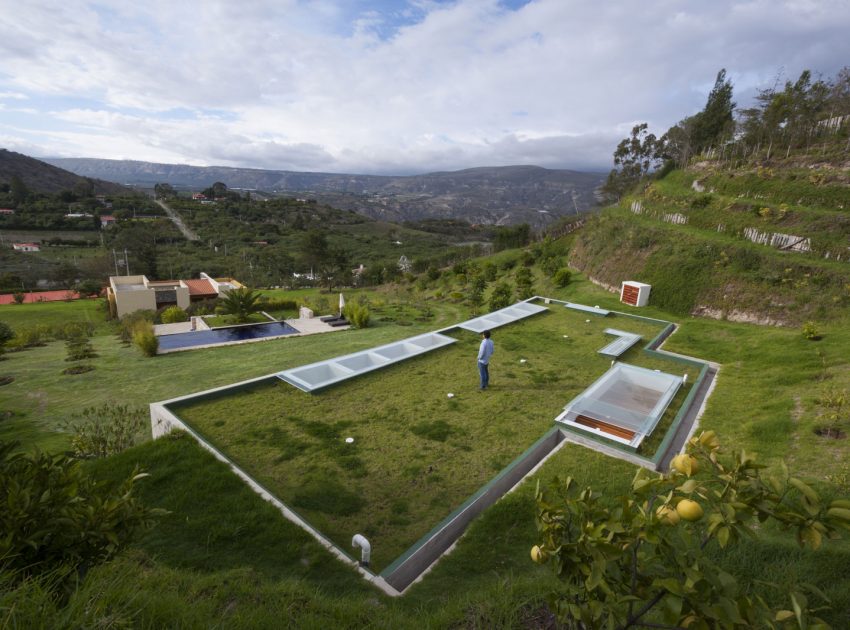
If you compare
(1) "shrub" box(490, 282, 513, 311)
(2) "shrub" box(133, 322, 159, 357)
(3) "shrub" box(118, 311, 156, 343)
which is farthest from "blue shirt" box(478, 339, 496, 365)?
(3) "shrub" box(118, 311, 156, 343)

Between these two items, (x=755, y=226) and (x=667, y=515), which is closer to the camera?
(x=667, y=515)

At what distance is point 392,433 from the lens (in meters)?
6.00

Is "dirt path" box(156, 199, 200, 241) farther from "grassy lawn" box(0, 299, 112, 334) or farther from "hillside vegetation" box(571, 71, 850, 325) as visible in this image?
"hillside vegetation" box(571, 71, 850, 325)

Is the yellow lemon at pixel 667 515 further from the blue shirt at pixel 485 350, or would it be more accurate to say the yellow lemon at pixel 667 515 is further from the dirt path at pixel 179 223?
the dirt path at pixel 179 223

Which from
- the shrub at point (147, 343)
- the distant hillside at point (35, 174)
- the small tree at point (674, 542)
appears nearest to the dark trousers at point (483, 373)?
the small tree at point (674, 542)

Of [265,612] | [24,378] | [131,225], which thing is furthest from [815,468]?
[131,225]

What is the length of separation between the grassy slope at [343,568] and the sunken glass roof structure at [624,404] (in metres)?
0.70

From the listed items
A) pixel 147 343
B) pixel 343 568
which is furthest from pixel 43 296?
pixel 343 568

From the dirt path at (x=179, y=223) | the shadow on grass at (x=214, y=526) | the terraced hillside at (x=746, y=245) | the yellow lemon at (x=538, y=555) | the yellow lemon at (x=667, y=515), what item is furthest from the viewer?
the dirt path at (x=179, y=223)

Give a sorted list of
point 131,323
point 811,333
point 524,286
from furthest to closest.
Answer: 1. point 524,286
2. point 131,323
3. point 811,333

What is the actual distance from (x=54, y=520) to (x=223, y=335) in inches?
645

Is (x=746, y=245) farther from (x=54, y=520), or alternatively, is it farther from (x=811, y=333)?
(x=54, y=520)

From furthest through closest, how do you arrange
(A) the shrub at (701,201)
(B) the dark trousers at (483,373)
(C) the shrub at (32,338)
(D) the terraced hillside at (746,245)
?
(A) the shrub at (701,201)
(C) the shrub at (32,338)
(D) the terraced hillside at (746,245)
(B) the dark trousers at (483,373)

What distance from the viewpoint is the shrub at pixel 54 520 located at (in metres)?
1.78
